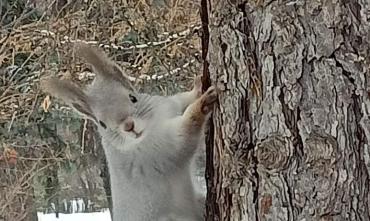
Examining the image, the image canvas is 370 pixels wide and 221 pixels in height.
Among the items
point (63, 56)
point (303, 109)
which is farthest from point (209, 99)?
point (63, 56)

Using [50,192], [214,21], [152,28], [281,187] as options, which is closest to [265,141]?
[281,187]

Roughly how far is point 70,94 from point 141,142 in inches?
8.2

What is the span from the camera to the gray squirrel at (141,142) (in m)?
1.66

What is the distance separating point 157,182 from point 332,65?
620 millimetres

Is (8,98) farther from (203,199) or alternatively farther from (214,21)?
(214,21)

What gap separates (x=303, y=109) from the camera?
1214 millimetres

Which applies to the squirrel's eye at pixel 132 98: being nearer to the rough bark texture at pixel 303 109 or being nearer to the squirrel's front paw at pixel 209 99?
the squirrel's front paw at pixel 209 99

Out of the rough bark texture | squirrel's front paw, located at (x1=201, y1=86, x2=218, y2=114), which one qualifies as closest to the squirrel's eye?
squirrel's front paw, located at (x1=201, y1=86, x2=218, y2=114)

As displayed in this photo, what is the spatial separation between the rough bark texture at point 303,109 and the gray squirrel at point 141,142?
0.31 meters

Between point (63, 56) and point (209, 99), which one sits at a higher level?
point (63, 56)

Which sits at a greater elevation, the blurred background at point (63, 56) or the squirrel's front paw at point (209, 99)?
the blurred background at point (63, 56)

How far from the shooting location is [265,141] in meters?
1.25

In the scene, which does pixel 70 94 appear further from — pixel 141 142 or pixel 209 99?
pixel 209 99

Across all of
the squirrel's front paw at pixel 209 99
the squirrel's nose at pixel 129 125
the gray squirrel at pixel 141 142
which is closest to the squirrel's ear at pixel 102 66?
the gray squirrel at pixel 141 142
